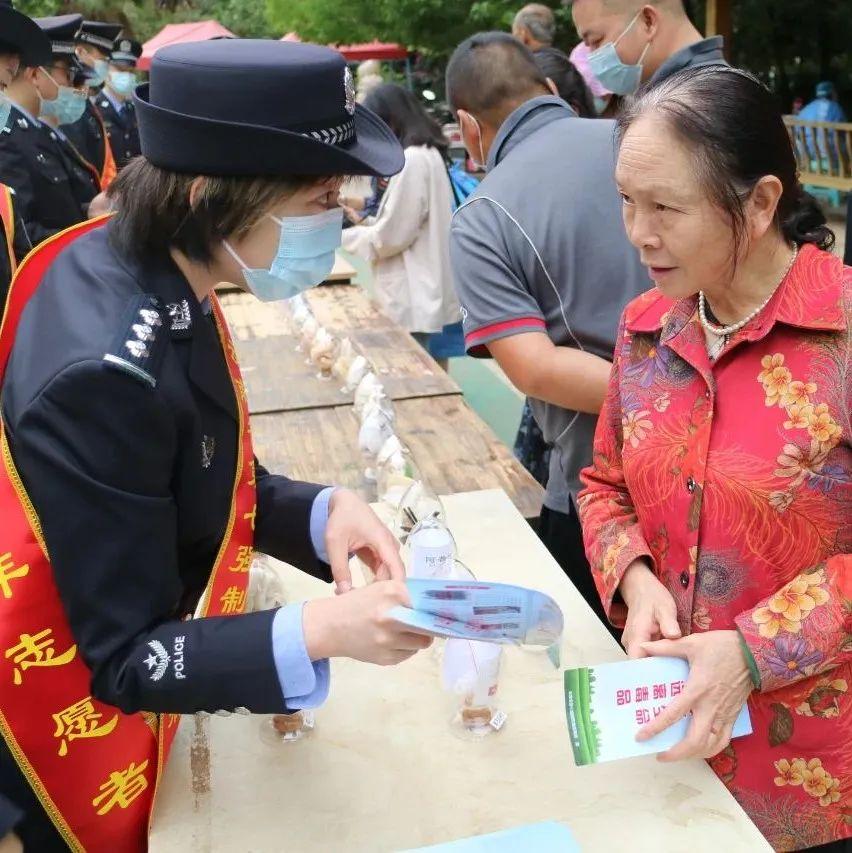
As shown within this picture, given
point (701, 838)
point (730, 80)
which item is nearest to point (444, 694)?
point (701, 838)

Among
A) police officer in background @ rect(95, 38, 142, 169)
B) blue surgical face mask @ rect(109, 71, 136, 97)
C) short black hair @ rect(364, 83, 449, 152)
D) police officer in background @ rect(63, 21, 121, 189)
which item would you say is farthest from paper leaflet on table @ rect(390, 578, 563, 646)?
blue surgical face mask @ rect(109, 71, 136, 97)

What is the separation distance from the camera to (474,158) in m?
2.75

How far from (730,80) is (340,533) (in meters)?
0.95

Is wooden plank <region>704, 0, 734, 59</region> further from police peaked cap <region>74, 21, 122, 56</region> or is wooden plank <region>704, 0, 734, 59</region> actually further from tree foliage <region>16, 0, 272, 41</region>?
tree foliage <region>16, 0, 272, 41</region>

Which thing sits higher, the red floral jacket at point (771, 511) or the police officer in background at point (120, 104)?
the red floral jacket at point (771, 511)

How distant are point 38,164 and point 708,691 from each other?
4139 millimetres

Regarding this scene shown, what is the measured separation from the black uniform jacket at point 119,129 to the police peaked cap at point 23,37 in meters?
3.77

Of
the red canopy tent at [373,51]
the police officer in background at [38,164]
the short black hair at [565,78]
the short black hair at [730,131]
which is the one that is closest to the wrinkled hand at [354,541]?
the short black hair at [730,131]

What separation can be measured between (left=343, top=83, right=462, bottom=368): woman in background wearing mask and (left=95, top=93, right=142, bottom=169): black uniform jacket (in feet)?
11.1

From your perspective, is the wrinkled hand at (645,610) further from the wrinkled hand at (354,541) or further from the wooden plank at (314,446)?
the wooden plank at (314,446)

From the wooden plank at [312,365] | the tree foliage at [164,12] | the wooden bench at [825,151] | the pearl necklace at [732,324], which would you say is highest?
the pearl necklace at [732,324]

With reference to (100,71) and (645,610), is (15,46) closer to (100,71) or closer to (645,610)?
(645,610)

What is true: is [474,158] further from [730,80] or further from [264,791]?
[264,791]

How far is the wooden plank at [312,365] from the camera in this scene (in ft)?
11.0
